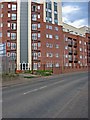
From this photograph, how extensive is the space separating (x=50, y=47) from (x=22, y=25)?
11.2 metres

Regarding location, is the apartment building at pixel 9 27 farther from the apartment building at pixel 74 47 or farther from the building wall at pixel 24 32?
the apartment building at pixel 74 47

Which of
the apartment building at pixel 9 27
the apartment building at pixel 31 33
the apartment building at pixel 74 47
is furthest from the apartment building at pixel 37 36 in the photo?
the apartment building at pixel 74 47

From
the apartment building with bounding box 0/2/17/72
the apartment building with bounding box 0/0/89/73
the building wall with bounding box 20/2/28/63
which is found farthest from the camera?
the apartment building with bounding box 0/2/17/72

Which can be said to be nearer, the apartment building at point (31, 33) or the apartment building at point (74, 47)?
the apartment building at point (31, 33)

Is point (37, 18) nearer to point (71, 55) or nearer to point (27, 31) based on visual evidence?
point (27, 31)

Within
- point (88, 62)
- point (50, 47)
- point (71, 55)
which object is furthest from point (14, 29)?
point (88, 62)

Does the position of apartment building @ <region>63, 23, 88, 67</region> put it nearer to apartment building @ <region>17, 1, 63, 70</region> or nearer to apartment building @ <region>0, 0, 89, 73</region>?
apartment building @ <region>0, 0, 89, 73</region>

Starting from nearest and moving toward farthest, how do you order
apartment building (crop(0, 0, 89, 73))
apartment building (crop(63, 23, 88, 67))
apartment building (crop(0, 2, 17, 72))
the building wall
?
the building wall
apartment building (crop(0, 0, 89, 73))
apartment building (crop(0, 2, 17, 72))
apartment building (crop(63, 23, 88, 67))

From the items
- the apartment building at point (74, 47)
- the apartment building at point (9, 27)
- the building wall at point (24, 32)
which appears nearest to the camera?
the building wall at point (24, 32)

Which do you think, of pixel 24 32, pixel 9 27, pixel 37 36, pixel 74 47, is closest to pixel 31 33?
pixel 37 36

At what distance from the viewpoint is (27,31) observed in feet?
228

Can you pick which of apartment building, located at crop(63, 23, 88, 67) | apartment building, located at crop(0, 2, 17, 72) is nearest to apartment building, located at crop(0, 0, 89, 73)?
apartment building, located at crop(0, 2, 17, 72)

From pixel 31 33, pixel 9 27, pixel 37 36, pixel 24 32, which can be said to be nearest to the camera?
pixel 24 32

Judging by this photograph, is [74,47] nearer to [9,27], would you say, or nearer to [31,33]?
[31,33]
